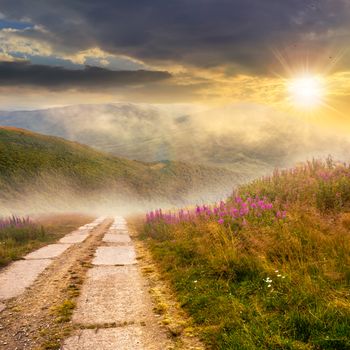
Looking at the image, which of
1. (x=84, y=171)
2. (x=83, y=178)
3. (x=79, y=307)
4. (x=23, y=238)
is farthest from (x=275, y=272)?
(x=84, y=171)

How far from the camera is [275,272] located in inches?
249

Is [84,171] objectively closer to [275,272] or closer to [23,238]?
[23,238]

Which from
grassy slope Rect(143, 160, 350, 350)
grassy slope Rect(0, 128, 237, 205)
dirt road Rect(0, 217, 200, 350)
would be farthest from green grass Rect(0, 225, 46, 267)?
grassy slope Rect(0, 128, 237, 205)

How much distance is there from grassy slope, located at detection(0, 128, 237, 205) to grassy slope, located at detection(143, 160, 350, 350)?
58028mm

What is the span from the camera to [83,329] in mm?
5117

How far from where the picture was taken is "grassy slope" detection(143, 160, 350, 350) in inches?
175

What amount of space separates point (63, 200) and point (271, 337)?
68.3 metres

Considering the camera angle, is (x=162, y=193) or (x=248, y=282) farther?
(x=162, y=193)

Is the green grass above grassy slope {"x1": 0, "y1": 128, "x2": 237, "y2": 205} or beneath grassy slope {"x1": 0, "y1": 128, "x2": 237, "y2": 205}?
beneath

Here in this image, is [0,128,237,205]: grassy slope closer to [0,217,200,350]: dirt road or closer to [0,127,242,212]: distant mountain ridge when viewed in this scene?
[0,127,242,212]: distant mountain ridge

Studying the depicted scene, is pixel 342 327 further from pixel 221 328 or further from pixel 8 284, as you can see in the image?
pixel 8 284

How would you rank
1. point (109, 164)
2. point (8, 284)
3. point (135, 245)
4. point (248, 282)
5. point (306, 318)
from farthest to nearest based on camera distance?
1. point (109, 164)
2. point (135, 245)
3. point (8, 284)
4. point (248, 282)
5. point (306, 318)

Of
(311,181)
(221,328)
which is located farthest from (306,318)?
(311,181)

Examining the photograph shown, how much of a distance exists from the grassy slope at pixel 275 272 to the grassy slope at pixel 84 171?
58.0 metres
